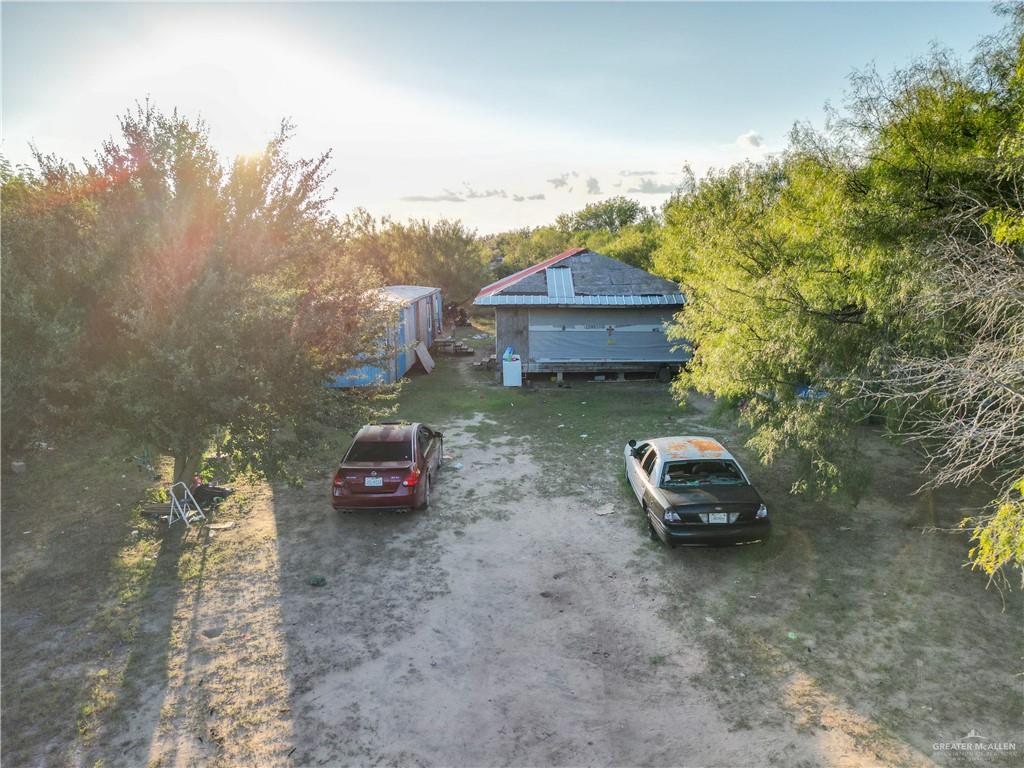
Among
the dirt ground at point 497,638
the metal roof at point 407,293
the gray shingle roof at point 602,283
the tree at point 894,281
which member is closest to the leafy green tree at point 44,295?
the dirt ground at point 497,638

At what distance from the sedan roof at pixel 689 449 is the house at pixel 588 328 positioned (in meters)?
11.7

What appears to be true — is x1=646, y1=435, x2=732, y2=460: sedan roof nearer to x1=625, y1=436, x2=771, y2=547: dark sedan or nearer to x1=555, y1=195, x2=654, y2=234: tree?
x1=625, y1=436, x2=771, y2=547: dark sedan

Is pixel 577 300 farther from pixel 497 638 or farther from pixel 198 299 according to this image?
pixel 497 638

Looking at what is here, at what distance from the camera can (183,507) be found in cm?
1041

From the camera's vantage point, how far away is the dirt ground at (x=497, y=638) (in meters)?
5.40

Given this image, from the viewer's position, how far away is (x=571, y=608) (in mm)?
7613

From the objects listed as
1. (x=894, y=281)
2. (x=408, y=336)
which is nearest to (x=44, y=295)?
(x=894, y=281)

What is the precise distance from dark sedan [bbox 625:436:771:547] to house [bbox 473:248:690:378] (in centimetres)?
1211

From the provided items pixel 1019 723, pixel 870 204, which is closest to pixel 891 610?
pixel 1019 723

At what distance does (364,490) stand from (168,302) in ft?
13.7

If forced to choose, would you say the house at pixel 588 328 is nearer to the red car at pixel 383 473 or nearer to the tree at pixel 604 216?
the red car at pixel 383 473

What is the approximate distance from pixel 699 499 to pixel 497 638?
366 cm

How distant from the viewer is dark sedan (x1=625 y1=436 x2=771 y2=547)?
855 cm

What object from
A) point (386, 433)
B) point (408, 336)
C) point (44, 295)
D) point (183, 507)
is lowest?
point (183, 507)
